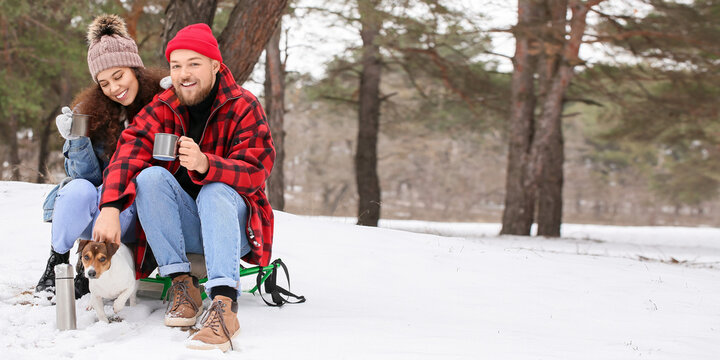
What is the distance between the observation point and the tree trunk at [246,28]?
4.60 m

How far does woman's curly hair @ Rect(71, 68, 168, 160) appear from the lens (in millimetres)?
2561

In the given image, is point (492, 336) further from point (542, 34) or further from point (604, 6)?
point (604, 6)

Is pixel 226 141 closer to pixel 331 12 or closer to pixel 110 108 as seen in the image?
pixel 110 108

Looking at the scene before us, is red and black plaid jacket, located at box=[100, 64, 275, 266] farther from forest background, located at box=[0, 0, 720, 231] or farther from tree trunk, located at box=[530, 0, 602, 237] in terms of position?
tree trunk, located at box=[530, 0, 602, 237]

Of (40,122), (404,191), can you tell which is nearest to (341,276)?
(40,122)

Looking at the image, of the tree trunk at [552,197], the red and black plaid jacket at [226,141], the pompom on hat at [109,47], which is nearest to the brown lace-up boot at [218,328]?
the red and black plaid jacket at [226,141]

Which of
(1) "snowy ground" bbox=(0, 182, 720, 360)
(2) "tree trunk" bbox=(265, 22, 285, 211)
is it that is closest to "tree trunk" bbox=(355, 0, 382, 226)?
(2) "tree trunk" bbox=(265, 22, 285, 211)

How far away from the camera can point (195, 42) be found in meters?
2.36

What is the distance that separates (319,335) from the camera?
227 centimetres

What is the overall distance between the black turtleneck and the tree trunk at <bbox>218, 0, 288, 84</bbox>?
2261 mm

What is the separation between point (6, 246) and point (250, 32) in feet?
7.74

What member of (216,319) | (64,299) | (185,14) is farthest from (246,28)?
(216,319)

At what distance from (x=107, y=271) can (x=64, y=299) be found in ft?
0.61

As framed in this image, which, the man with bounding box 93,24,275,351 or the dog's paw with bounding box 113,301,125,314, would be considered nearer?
the man with bounding box 93,24,275,351
